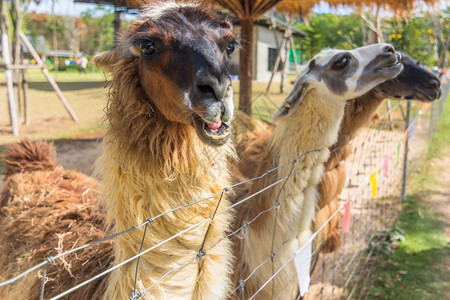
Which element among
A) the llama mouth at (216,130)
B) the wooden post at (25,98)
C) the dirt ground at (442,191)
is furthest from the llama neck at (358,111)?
the wooden post at (25,98)

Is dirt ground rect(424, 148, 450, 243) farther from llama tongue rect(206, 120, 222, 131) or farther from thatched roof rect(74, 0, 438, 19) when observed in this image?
llama tongue rect(206, 120, 222, 131)

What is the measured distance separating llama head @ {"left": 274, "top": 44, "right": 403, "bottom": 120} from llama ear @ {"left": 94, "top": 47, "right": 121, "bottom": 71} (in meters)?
1.42

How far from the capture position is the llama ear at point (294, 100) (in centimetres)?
280

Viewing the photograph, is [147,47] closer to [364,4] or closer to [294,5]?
[294,5]

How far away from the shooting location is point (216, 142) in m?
1.51

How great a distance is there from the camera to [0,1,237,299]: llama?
149 centimetres

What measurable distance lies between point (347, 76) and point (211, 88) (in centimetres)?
168

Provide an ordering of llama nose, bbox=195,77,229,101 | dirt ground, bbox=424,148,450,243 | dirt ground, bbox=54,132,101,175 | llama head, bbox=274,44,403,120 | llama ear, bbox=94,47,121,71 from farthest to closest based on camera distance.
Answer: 1. dirt ground, bbox=54,132,101,175
2. dirt ground, bbox=424,148,450,243
3. llama head, bbox=274,44,403,120
4. llama ear, bbox=94,47,121,71
5. llama nose, bbox=195,77,229,101

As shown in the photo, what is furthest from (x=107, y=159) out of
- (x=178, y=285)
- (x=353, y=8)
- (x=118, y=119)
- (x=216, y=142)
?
(x=353, y=8)

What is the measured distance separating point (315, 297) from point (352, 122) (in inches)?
67.8

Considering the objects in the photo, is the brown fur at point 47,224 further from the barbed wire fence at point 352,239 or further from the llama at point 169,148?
the llama at point 169,148

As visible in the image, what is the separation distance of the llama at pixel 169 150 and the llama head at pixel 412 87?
184cm

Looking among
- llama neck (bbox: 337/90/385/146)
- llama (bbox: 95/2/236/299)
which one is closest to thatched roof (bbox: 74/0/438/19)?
llama neck (bbox: 337/90/385/146)

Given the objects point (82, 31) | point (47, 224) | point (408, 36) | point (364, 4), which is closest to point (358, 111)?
point (47, 224)
